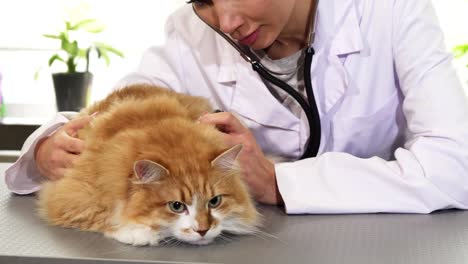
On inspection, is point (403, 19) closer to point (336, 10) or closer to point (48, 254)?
point (336, 10)

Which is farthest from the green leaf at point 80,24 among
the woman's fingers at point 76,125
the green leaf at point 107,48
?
the woman's fingers at point 76,125

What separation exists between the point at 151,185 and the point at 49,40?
2370 mm

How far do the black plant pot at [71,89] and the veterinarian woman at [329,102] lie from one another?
1.38 meters

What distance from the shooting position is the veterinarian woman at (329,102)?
1.38 m

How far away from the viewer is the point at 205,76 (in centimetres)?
178

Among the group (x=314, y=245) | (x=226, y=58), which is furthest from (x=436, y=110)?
(x=226, y=58)

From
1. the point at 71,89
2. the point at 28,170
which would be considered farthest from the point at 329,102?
the point at 71,89

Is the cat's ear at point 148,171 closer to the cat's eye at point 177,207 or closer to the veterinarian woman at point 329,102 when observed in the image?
the cat's eye at point 177,207

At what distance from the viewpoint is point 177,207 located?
1195mm

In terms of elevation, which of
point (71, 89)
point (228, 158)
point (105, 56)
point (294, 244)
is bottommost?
point (71, 89)

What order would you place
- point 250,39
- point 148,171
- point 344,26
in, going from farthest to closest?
1. point 344,26
2. point 250,39
3. point 148,171

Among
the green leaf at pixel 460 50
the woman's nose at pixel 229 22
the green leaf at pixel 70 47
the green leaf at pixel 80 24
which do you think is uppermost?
the woman's nose at pixel 229 22

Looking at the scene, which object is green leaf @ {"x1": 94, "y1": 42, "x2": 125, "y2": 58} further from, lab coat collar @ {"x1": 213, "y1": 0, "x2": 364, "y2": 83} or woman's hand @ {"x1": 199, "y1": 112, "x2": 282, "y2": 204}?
woman's hand @ {"x1": 199, "y1": 112, "x2": 282, "y2": 204}

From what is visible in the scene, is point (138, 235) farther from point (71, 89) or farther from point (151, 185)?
point (71, 89)
